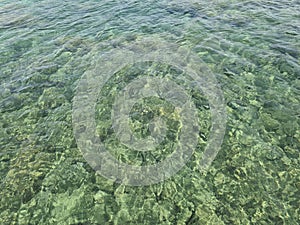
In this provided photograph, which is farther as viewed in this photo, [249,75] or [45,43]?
[45,43]

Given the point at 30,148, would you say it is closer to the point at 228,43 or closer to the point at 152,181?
the point at 152,181

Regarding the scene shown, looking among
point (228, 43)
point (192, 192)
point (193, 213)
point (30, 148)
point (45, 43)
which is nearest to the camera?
point (193, 213)

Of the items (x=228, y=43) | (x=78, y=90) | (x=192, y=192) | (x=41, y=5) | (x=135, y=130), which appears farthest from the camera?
(x=41, y=5)

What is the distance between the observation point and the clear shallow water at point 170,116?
722 cm

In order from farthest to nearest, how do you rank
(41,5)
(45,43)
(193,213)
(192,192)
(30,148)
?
(41,5)
(45,43)
(30,148)
(192,192)
(193,213)

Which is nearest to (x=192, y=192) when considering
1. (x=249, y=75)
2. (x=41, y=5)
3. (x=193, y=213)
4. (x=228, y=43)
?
Answer: (x=193, y=213)

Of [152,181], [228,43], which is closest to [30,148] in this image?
[152,181]

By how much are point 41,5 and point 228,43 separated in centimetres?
1444

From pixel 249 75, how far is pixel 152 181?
6677 millimetres

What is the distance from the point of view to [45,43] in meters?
15.1

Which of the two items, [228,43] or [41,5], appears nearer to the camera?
[228,43]

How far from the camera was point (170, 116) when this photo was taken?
10.0 metres

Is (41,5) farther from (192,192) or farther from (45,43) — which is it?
(192,192)

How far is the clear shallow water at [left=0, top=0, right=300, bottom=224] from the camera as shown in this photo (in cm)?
722
